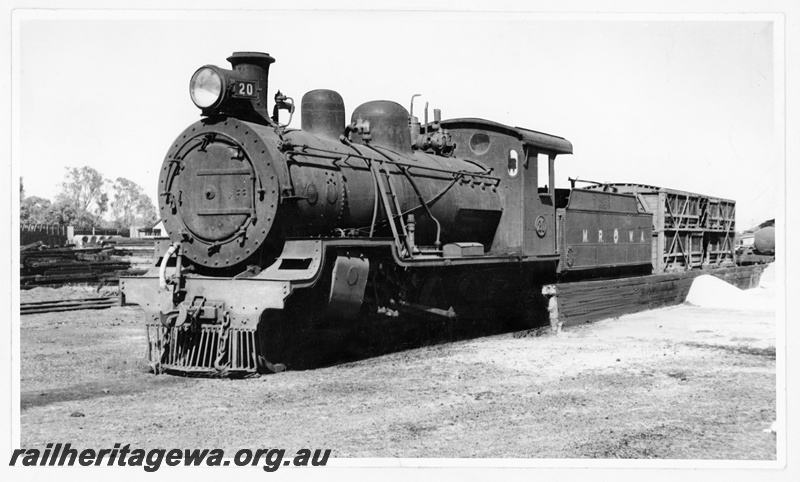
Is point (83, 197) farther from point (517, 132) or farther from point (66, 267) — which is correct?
point (517, 132)

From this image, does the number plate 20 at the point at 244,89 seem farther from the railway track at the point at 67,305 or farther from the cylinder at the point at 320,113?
the railway track at the point at 67,305

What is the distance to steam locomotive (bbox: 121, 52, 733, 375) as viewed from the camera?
841cm

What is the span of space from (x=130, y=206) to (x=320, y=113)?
159 ft

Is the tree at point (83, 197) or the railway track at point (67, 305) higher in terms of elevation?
the tree at point (83, 197)

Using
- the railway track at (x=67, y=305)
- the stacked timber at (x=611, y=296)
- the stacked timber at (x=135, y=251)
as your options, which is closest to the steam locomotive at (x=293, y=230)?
the stacked timber at (x=611, y=296)

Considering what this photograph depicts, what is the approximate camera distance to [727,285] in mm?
17391

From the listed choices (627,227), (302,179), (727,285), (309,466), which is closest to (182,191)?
(302,179)

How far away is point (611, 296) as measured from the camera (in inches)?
545

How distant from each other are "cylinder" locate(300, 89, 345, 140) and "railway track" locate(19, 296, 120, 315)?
26.7 feet

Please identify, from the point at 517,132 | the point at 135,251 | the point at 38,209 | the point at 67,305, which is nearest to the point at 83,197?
the point at 38,209

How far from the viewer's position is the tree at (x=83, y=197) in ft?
132

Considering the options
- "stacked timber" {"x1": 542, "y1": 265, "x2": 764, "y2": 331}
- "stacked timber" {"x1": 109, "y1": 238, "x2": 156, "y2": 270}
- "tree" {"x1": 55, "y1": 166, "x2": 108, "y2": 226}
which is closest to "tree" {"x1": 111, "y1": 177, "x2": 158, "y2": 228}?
"tree" {"x1": 55, "y1": 166, "x2": 108, "y2": 226}

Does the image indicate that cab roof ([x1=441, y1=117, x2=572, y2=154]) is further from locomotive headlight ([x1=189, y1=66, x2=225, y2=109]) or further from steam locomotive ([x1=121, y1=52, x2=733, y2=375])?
locomotive headlight ([x1=189, y1=66, x2=225, y2=109])

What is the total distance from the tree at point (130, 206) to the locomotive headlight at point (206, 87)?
46.1 metres
